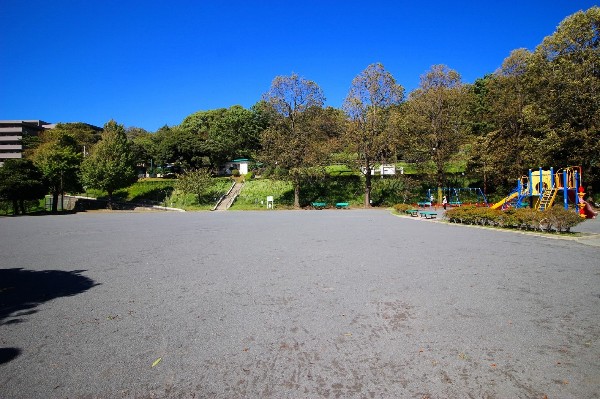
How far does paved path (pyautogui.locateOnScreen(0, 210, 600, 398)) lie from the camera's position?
10.8 feet

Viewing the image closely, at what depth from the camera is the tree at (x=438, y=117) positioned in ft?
104

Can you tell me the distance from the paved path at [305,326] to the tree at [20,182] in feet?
95.3

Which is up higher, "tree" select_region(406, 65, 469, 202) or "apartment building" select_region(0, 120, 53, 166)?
Answer: "apartment building" select_region(0, 120, 53, 166)

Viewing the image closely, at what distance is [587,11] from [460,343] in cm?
3090

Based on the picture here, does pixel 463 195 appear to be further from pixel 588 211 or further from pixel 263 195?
pixel 263 195

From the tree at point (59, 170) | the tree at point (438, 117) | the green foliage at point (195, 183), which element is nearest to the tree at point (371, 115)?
the tree at point (438, 117)

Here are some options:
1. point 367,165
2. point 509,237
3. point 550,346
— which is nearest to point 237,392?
point 550,346

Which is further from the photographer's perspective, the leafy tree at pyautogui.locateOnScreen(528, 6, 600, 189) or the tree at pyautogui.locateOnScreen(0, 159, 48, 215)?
the tree at pyautogui.locateOnScreen(0, 159, 48, 215)

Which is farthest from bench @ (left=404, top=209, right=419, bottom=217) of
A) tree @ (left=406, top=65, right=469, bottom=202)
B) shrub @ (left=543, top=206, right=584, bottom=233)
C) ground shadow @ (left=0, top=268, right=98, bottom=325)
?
ground shadow @ (left=0, top=268, right=98, bottom=325)

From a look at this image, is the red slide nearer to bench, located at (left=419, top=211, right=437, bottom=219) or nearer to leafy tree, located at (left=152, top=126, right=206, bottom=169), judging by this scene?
bench, located at (left=419, top=211, right=437, bottom=219)

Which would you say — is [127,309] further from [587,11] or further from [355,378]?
[587,11]

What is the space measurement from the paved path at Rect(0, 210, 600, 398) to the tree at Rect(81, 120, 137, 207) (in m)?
31.5

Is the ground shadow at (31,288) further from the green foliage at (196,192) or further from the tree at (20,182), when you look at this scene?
→ the tree at (20,182)

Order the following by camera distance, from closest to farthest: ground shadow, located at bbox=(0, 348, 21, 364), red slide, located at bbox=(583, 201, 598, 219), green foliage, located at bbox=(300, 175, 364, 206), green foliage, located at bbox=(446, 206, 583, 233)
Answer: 1. ground shadow, located at bbox=(0, 348, 21, 364)
2. green foliage, located at bbox=(446, 206, 583, 233)
3. red slide, located at bbox=(583, 201, 598, 219)
4. green foliage, located at bbox=(300, 175, 364, 206)
